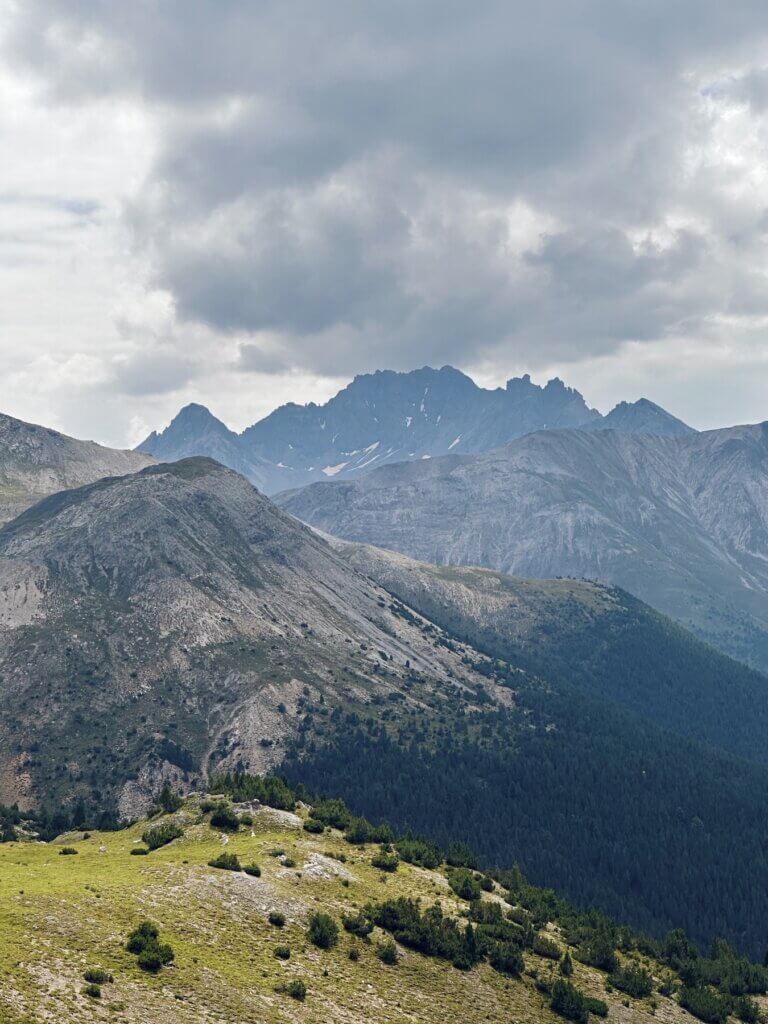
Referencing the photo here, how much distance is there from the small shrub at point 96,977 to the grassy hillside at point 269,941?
0.22m

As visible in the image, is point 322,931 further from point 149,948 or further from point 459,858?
point 459,858

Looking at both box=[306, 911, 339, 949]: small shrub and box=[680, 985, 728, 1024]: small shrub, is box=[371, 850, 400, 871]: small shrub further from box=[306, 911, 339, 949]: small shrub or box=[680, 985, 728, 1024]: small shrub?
box=[680, 985, 728, 1024]: small shrub

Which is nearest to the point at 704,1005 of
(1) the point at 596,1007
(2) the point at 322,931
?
(1) the point at 596,1007

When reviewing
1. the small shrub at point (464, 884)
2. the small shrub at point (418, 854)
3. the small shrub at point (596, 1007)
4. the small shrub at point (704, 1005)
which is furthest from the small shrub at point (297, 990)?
the small shrub at point (704, 1005)

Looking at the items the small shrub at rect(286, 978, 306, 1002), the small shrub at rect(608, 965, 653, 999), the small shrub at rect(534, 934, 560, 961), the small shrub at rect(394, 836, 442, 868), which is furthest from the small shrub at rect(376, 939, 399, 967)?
the small shrub at rect(394, 836, 442, 868)

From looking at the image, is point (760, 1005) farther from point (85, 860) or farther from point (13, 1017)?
point (13, 1017)

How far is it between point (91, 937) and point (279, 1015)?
55.0 feet

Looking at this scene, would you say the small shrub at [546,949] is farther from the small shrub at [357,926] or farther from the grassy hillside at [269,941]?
the small shrub at [357,926]

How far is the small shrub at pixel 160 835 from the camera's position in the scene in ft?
346

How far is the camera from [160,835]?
107 m

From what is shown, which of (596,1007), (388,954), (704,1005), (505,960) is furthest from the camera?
(704,1005)

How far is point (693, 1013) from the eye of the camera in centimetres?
9800

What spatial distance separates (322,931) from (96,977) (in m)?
26.9

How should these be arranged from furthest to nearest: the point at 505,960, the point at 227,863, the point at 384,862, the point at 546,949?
the point at 384,862 < the point at 546,949 < the point at 227,863 < the point at 505,960
